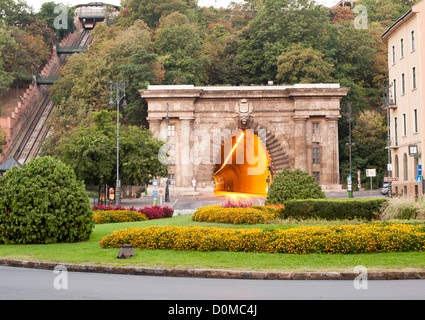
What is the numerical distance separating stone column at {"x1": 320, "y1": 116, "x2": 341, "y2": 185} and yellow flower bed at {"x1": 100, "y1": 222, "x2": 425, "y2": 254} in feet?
181

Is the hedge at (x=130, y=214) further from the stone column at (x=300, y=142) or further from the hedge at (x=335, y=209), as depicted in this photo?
the stone column at (x=300, y=142)

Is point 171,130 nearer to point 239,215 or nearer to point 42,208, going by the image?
point 239,215

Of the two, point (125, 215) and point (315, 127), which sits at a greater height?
point (315, 127)

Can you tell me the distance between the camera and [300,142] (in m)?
75.6

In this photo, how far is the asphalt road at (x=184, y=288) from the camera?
440 inches

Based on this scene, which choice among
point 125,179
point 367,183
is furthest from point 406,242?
point 367,183

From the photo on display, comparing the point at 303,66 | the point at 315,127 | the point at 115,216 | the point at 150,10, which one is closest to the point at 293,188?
the point at 115,216

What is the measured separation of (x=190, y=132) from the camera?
75.2 meters

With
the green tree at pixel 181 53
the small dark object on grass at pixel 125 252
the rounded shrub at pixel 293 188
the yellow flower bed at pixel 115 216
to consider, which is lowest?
the small dark object on grass at pixel 125 252

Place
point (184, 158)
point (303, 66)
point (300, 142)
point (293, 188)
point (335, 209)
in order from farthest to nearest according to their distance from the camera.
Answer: point (303, 66)
point (300, 142)
point (184, 158)
point (293, 188)
point (335, 209)

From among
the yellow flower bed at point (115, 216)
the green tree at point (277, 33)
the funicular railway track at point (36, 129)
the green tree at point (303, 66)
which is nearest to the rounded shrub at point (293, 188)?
the yellow flower bed at point (115, 216)

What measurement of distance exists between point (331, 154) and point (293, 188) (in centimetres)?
4643

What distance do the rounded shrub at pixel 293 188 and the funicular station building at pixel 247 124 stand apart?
139 feet

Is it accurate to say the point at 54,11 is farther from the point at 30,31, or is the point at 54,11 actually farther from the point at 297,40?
the point at 297,40
